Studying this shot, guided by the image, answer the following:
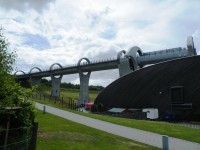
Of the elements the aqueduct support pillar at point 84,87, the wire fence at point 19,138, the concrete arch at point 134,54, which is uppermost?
the concrete arch at point 134,54

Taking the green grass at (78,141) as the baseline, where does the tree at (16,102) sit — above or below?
above

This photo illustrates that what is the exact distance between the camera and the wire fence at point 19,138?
33.7 feet

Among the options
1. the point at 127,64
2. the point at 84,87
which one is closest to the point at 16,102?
the point at 127,64

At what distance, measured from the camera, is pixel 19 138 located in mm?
10789

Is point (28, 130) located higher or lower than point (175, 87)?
lower

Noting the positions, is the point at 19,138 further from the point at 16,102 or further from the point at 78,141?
the point at 78,141

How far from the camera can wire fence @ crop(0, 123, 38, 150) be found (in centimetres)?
1026

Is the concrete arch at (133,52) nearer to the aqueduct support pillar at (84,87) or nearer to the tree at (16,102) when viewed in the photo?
the aqueduct support pillar at (84,87)

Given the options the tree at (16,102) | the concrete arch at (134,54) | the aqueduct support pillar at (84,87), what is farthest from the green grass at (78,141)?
the aqueduct support pillar at (84,87)

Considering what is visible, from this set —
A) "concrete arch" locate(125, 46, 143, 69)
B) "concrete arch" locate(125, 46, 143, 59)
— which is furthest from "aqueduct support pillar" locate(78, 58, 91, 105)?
"concrete arch" locate(125, 46, 143, 69)

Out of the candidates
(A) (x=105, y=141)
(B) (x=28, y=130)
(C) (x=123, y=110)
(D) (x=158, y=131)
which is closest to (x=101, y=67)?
(C) (x=123, y=110)

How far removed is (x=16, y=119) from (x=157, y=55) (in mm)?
61202

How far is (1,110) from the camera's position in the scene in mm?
10750

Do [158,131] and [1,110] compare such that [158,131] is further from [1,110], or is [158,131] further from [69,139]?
[1,110]
